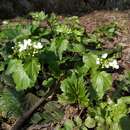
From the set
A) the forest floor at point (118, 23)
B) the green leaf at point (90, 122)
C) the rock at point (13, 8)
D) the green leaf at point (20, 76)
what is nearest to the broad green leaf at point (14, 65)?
the green leaf at point (20, 76)

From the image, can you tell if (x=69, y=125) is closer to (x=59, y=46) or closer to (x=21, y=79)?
(x=21, y=79)

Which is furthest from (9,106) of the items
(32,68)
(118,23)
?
(118,23)

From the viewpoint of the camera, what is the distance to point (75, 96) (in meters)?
3.95

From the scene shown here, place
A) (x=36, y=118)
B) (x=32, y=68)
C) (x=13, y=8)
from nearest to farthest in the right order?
(x=32, y=68)
(x=36, y=118)
(x=13, y=8)

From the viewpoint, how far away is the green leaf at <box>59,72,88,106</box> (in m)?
3.90

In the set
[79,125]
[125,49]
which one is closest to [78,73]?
[79,125]

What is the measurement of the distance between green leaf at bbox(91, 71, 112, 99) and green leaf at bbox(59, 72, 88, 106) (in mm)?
132

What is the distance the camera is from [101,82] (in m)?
3.78

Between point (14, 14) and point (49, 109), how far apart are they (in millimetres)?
2264

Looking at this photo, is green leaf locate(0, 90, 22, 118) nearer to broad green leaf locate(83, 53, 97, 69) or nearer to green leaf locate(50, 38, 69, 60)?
green leaf locate(50, 38, 69, 60)

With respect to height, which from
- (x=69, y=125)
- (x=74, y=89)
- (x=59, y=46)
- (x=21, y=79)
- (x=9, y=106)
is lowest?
(x=69, y=125)

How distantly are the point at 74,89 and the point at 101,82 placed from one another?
11.0 inches

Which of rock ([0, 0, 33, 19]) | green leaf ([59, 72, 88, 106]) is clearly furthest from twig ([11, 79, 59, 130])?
rock ([0, 0, 33, 19])

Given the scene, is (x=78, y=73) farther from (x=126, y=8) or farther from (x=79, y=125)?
(x=126, y=8)
